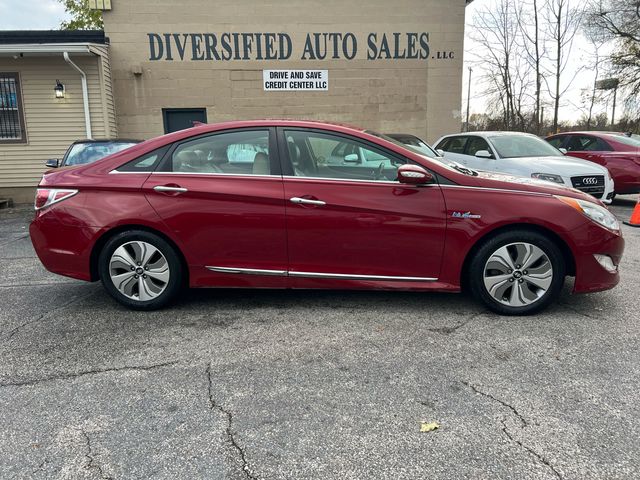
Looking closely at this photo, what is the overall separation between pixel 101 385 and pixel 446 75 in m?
12.4

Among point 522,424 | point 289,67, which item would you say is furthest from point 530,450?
point 289,67

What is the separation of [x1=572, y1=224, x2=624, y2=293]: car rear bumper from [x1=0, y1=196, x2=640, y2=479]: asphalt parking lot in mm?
284

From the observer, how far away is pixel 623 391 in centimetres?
273

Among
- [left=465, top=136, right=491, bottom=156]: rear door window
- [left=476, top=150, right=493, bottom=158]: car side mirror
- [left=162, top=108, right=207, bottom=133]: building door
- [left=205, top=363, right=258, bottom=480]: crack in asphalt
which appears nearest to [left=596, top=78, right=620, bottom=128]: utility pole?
[left=465, top=136, right=491, bottom=156]: rear door window

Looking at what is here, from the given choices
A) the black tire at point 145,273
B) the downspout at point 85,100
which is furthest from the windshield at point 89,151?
the black tire at point 145,273

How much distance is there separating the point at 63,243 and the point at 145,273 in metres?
0.74

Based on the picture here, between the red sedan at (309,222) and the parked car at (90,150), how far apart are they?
153 inches

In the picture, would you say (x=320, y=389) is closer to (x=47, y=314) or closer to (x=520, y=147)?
(x=47, y=314)

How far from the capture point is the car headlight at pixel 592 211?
12.3ft

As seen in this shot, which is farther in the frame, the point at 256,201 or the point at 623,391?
the point at 256,201

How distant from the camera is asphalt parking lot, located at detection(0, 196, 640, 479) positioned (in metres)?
2.18

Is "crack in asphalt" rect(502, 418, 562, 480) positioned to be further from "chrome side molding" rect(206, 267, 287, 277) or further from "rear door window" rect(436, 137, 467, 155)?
"rear door window" rect(436, 137, 467, 155)

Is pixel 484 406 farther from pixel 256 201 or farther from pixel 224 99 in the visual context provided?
pixel 224 99

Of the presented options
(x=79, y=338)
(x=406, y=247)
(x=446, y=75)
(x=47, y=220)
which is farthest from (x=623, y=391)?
(x=446, y=75)
